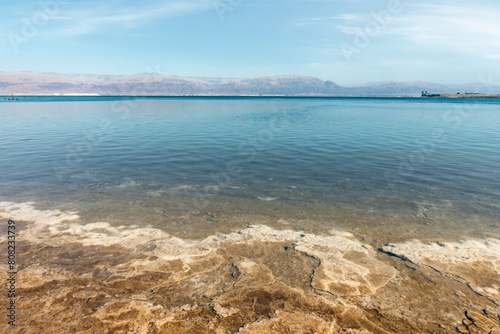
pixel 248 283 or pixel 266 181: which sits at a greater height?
pixel 248 283

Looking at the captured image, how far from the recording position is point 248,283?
244 inches

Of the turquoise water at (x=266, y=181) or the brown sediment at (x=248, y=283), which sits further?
the turquoise water at (x=266, y=181)

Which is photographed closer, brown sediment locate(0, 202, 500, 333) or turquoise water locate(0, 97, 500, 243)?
brown sediment locate(0, 202, 500, 333)

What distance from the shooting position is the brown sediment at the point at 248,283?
5082 millimetres

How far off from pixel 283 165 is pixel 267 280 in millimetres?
11690

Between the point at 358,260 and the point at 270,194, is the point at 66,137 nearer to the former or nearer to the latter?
the point at 270,194

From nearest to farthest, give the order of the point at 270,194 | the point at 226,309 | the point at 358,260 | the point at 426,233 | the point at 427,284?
the point at 226,309 → the point at 427,284 → the point at 358,260 → the point at 426,233 → the point at 270,194

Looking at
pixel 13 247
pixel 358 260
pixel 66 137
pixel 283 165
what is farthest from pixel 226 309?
pixel 66 137

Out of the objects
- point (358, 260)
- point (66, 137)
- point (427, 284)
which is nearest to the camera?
point (427, 284)

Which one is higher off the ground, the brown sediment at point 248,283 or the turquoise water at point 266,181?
the brown sediment at point 248,283

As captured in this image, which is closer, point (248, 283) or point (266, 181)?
point (248, 283)

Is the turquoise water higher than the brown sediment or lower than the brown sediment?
lower

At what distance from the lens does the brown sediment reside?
200 inches

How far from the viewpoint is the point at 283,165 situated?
1762cm
